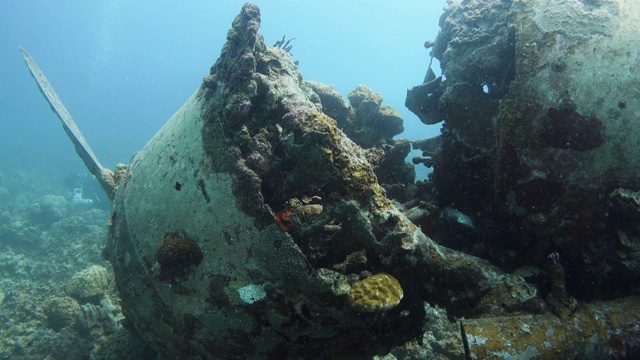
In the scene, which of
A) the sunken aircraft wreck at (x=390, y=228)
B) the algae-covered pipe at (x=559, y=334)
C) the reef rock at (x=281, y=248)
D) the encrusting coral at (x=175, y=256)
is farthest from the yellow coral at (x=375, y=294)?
the encrusting coral at (x=175, y=256)

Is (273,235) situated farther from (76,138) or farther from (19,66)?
(19,66)

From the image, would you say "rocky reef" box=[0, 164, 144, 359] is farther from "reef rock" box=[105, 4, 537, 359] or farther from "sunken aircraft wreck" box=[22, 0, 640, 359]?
"sunken aircraft wreck" box=[22, 0, 640, 359]

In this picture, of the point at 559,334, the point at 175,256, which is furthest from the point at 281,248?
the point at 559,334

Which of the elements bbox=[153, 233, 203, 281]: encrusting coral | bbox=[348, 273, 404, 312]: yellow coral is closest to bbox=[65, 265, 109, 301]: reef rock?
bbox=[153, 233, 203, 281]: encrusting coral

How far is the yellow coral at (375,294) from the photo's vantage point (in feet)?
9.29

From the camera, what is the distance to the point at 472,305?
3.49 m

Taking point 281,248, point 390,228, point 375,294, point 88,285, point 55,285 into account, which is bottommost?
point 375,294

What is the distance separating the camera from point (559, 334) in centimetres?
302

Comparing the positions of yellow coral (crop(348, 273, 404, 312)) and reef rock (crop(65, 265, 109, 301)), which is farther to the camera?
reef rock (crop(65, 265, 109, 301))

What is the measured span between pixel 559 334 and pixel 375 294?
1.78m

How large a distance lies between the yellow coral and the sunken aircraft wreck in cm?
1

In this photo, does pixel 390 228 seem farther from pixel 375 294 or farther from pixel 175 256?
pixel 175 256

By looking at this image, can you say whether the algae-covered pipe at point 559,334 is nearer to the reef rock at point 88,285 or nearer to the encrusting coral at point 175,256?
the encrusting coral at point 175,256

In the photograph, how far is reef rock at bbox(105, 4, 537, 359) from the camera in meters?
3.33
